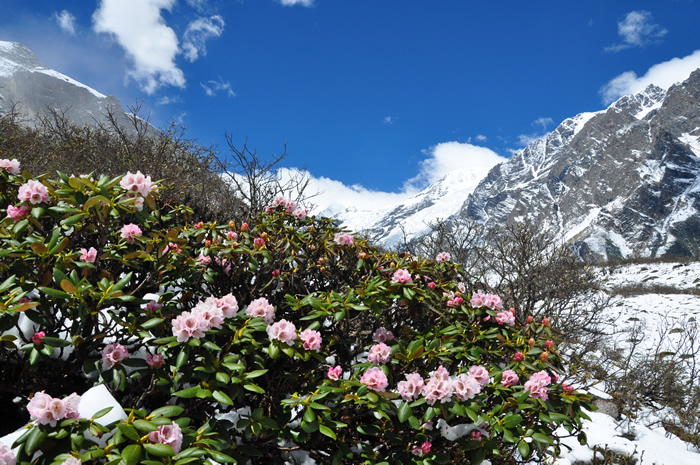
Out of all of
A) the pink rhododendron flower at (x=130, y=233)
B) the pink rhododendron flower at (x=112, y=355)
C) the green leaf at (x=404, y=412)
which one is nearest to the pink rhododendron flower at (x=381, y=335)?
the green leaf at (x=404, y=412)

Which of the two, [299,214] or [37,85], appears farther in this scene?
[37,85]

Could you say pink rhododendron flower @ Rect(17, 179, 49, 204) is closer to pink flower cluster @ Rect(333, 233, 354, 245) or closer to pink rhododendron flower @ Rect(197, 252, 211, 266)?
pink rhododendron flower @ Rect(197, 252, 211, 266)

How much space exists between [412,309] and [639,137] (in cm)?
21939

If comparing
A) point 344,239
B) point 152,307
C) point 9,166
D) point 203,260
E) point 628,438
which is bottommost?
point 628,438

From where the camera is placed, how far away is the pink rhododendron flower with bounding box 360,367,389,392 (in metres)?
1.83

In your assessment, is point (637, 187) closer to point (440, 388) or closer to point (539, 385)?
point (539, 385)

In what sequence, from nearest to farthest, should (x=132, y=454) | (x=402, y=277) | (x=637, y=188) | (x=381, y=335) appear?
1. (x=132, y=454)
2. (x=402, y=277)
3. (x=381, y=335)
4. (x=637, y=188)

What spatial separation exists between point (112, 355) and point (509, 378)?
7.44ft

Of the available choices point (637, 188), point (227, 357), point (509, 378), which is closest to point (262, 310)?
point (227, 357)

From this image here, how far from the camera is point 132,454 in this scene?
1.20 metres

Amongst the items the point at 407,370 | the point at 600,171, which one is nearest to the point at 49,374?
the point at 407,370

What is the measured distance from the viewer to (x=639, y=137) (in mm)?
167750

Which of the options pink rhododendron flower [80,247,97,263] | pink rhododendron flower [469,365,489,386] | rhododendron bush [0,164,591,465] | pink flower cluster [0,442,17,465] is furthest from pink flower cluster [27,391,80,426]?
pink rhododendron flower [469,365,489,386]

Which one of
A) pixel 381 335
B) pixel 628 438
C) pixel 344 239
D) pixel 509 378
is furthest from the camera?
pixel 628 438
